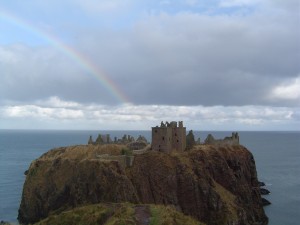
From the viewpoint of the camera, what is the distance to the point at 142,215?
5091cm

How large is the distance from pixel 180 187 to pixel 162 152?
1032 cm

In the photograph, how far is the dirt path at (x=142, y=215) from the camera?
4809 cm

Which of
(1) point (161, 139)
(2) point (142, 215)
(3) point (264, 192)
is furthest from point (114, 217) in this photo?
(3) point (264, 192)

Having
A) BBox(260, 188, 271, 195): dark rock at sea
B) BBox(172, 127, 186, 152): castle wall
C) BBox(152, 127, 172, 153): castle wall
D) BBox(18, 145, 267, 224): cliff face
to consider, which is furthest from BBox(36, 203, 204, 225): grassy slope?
BBox(260, 188, 271, 195): dark rock at sea

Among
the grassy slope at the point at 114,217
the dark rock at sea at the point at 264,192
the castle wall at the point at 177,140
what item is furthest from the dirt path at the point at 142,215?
the dark rock at sea at the point at 264,192

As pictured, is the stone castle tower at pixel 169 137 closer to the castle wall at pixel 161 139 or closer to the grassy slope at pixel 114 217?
the castle wall at pixel 161 139

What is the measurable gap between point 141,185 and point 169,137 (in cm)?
1624

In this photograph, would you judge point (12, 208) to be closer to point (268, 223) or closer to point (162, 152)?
point (162, 152)

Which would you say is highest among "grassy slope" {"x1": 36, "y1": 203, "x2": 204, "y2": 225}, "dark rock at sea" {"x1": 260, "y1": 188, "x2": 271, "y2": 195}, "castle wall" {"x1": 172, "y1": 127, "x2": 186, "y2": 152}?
"castle wall" {"x1": 172, "y1": 127, "x2": 186, "y2": 152}

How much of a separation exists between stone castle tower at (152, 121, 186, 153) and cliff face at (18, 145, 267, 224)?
3076 millimetres

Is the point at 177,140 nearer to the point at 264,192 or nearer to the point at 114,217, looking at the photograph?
the point at 264,192

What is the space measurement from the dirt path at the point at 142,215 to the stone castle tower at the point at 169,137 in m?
46.2

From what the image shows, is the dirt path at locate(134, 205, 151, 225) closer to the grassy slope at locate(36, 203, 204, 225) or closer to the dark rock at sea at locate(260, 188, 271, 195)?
the grassy slope at locate(36, 203, 204, 225)

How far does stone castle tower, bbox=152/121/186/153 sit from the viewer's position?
10188cm
